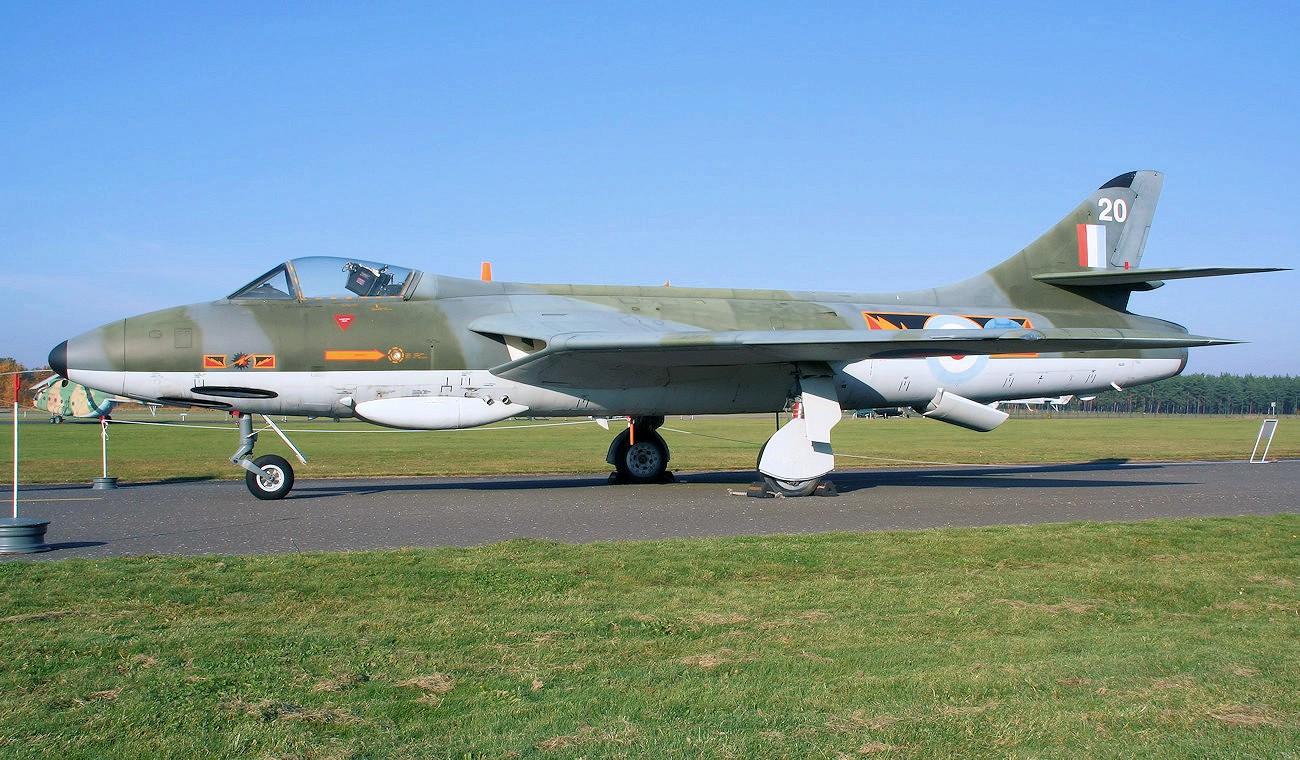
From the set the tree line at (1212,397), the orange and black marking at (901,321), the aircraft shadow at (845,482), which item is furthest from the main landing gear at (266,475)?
the tree line at (1212,397)

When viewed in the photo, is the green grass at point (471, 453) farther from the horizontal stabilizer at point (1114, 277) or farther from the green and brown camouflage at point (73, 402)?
the green and brown camouflage at point (73, 402)

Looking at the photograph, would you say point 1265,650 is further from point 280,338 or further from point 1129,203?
point 1129,203

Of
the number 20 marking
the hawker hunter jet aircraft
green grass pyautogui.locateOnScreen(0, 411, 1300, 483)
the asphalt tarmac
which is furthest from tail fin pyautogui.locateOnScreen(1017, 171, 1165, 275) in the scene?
green grass pyautogui.locateOnScreen(0, 411, 1300, 483)

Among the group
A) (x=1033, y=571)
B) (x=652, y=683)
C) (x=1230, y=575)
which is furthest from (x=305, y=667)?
(x=1230, y=575)

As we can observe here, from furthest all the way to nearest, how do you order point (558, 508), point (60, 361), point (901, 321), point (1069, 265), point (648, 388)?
point (1069, 265), point (901, 321), point (648, 388), point (60, 361), point (558, 508)

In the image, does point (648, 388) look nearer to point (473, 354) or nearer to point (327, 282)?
point (473, 354)

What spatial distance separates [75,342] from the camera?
1322cm

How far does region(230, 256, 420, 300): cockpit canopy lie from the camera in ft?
46.5

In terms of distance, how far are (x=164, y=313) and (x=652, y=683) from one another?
11.2 meters

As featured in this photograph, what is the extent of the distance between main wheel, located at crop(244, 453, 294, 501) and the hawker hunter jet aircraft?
0.08ft

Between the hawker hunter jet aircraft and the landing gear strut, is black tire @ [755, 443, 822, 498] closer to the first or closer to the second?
the hawker hunter jet aircraft

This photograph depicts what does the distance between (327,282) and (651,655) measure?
34.0 feet

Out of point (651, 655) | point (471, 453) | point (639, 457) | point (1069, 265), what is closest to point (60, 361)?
point (639, 457)

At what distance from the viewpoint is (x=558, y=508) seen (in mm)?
12805
